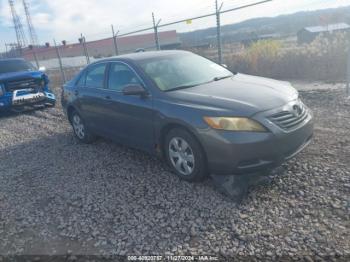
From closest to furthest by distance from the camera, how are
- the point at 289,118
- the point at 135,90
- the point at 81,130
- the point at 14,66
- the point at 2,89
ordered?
the point at 289,118 < the point at 135,90 < the point at 81,130 < the point at 2,89 < the point at 14,66

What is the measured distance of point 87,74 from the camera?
243 inches

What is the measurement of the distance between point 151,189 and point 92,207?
764 millimetres

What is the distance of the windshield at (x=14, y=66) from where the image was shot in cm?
1108

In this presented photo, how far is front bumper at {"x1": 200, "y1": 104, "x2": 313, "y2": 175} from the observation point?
3.62 metres

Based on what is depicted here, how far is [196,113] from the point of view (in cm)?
392

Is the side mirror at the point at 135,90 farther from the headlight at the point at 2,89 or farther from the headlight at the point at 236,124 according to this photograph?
the headlight at the point at 2,89

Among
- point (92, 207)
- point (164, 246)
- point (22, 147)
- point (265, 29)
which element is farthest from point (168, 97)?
point (265, 29)

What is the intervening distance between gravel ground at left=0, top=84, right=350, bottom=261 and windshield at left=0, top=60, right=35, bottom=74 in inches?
259

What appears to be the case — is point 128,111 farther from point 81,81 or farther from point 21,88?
point 21,88

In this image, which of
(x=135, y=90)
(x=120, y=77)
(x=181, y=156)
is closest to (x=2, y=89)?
(x=120, y=77)

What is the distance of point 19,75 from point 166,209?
27.7ft

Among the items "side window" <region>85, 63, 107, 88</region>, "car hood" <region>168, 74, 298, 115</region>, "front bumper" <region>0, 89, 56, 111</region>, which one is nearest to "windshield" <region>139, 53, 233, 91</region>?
"car hood" <region>168, 74, 298, 115</region>

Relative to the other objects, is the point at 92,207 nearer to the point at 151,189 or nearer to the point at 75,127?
the point at 151,189

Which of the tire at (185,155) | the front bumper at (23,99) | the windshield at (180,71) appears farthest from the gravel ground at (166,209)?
the front bumper at (23,99)
